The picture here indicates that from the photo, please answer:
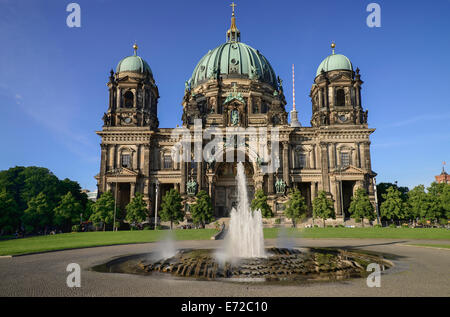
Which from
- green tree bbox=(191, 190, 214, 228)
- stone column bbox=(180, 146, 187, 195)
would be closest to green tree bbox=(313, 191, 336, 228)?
green tree bbox=(191, 190, 214, 228)

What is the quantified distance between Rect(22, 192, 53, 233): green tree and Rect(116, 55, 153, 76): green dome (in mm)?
30052

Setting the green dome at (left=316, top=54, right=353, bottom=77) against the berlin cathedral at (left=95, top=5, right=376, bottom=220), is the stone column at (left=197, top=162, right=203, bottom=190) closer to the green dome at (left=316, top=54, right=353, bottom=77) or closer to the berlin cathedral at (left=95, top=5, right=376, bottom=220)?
the berlin cathedral at (left=95, top=5, right=376, bottom=220)

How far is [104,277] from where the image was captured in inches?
483

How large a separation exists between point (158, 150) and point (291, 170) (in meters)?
27.2

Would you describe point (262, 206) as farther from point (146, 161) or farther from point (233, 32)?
point (233, 32)

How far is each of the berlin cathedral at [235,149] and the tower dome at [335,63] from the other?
0.21 meters

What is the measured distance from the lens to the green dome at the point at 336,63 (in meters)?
65.0

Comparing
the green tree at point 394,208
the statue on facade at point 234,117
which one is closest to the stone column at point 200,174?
the statue on facade at point 234,117

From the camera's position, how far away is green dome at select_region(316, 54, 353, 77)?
6500 cm

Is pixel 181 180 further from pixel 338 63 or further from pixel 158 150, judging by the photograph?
pixel 338 63

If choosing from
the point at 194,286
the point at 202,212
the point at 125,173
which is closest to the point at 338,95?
the point at 202,212

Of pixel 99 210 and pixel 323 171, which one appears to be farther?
pixel 323 171

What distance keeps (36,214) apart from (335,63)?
6351cm
